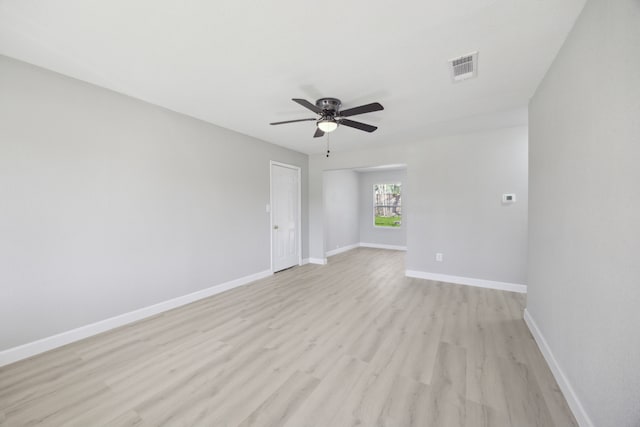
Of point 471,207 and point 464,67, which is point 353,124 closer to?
point 464,67

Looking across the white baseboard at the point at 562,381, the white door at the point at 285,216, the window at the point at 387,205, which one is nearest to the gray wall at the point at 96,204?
the white door at the point at 285,216

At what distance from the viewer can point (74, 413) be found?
1610 mm

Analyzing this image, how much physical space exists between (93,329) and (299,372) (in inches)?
88.7

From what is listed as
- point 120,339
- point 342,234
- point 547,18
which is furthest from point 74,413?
point 342,234

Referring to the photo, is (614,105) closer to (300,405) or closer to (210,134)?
(300,405)

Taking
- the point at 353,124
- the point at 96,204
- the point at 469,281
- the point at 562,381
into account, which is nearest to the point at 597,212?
the point at 562,381

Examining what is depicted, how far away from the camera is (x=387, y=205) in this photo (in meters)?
7.86

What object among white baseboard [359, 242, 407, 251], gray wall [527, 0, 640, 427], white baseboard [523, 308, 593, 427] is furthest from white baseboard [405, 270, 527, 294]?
white baseboard [359, 242, 407, 251]

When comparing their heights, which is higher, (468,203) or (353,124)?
(353,124)

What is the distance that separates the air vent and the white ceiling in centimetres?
7

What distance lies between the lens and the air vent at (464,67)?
2.06 m

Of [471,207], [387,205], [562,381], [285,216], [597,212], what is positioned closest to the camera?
[597,212]

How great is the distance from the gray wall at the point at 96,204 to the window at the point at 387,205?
17.2 feet

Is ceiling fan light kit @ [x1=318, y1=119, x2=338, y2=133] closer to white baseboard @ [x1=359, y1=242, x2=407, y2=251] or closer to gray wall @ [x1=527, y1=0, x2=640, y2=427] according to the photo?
gray wall @ [x1=527, y1=0, x2=640, y2=427]
